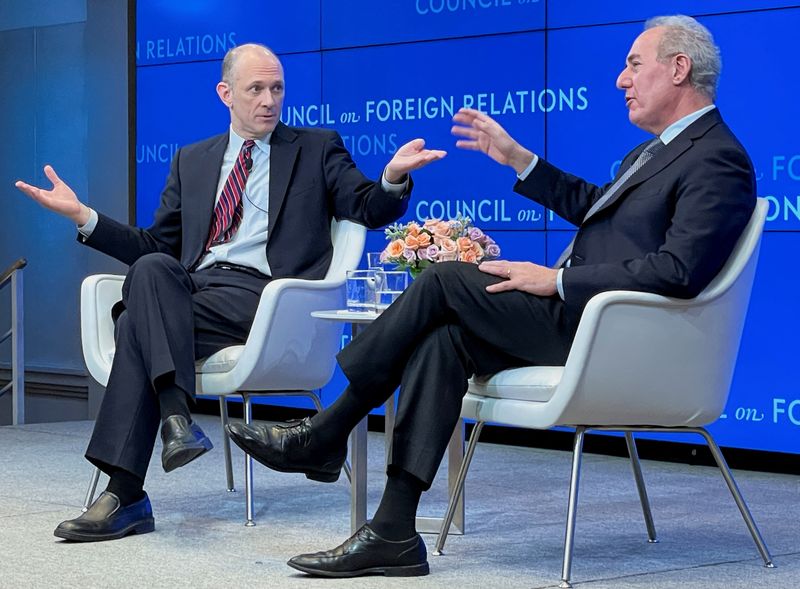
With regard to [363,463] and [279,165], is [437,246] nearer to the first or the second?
[363,463]

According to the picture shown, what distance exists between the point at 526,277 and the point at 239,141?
1.56 meters

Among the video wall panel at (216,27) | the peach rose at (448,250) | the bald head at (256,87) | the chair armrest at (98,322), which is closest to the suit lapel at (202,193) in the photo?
the bald head at (256,87)

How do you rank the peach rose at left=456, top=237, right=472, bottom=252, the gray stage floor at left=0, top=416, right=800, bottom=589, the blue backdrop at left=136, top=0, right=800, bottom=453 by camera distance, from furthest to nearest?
the blue backdrop at left=136, top=0, right=800, bottom=453 < the peach rose at left=456, top=237, right=472, bottom=252 < the gray stage floor at left=0, top=416, right=800, bottom=589

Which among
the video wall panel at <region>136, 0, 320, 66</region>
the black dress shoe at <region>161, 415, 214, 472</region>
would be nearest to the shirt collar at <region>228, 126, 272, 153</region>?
the black dress shoe at <region>161, 415, 214, 472</region>

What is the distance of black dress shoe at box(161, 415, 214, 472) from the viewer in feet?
10.9

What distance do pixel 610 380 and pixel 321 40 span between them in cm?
379

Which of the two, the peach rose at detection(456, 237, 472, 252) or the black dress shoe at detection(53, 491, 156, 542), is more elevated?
the peach rose at detection(456, 237, 472, 252)

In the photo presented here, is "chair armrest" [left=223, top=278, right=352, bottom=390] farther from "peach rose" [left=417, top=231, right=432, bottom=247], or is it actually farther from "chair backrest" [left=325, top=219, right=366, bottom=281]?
"peach rose" [left=417, top=231, right=432, bottom=247]

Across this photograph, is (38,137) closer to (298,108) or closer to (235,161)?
(298,108)

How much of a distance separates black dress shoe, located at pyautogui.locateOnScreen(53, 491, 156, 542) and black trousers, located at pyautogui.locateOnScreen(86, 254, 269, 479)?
0.09 m

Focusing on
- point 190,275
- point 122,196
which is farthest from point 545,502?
point 122,196

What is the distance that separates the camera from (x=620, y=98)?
5.33 metres

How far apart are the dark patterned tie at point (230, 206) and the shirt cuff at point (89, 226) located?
355 mm

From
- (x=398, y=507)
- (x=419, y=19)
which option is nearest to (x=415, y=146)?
(x=398, y=507)
